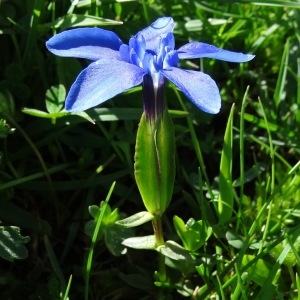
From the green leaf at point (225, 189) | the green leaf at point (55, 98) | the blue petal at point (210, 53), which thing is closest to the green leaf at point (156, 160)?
the blue petal at point (210, 53)

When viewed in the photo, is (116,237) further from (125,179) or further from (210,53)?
(210,53)

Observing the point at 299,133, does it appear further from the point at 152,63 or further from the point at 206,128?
the point at 152,63

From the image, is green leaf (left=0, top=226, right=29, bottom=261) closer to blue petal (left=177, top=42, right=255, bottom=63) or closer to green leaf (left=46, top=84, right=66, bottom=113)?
green leaf (left=46, top=84, right=66, bottom=113)

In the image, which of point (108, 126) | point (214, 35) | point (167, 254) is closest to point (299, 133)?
point (214, 35)

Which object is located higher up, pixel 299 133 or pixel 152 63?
pixel 152 63

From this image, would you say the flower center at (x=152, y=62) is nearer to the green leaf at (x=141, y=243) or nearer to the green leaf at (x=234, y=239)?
the green leaf at (x=141, y=243)

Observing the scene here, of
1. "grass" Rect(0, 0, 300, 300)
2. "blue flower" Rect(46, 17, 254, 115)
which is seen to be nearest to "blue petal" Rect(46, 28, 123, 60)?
"blue flower" Rect(46, 17, 254, 115)
